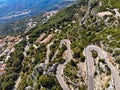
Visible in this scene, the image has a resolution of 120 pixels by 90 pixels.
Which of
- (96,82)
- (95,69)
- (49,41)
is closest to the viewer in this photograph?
(96,82)

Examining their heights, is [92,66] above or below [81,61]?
above

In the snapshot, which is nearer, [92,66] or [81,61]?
[92,66]

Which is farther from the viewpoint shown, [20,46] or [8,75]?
[20,46]

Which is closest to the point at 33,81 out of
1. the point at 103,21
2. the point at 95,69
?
the point at 95,69

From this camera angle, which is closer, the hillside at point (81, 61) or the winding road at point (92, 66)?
the winding road at point (92, 66)

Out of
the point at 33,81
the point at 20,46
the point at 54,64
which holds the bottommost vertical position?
the point at 20,46

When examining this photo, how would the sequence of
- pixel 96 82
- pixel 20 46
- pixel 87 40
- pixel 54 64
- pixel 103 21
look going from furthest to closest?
pixel 20 46 < pixel 103 21 < pixel 87 40 < pixel 54 64 < pixel 96 82

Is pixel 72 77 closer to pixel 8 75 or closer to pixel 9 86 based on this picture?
pixel 9 86

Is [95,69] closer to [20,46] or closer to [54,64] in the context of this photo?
[54,64]

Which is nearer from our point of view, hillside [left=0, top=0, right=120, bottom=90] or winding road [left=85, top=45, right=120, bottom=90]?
winding road [left=85, top=45, right=120, bottom=90]

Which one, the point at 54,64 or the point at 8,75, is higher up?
the point at 54,64
